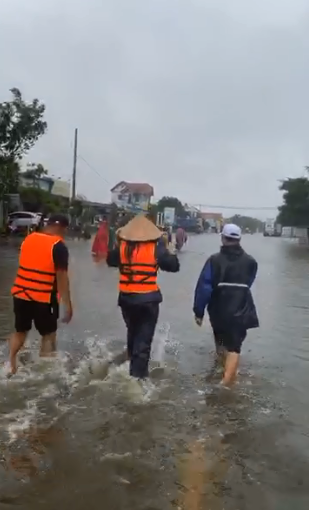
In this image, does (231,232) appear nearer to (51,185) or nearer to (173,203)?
(51,185)

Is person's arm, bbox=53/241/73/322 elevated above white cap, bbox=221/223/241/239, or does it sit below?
below

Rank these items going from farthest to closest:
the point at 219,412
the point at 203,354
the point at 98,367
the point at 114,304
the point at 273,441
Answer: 1. the point at 114,304
2. the point at 203,354
3. the point at 98,367
4. the point at 219,412
5. the point at 273,441

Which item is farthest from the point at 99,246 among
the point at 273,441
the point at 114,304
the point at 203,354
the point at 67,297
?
the point at 273,441

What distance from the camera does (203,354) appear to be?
26.2ft

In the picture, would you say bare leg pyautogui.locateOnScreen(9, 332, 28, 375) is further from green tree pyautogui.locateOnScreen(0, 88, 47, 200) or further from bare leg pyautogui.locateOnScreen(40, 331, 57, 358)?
green tree pyautogui.locateOnScreen(0, 88, 47, 200)

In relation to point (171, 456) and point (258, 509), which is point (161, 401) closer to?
point (171, 456)

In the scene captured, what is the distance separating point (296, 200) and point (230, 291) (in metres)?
70.0

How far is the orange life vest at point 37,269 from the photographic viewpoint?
603 cm

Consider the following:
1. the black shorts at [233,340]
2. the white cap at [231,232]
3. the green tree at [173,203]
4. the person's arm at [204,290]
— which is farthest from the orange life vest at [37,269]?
the green tree at [173,203]

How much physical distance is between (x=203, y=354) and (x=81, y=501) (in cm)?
433

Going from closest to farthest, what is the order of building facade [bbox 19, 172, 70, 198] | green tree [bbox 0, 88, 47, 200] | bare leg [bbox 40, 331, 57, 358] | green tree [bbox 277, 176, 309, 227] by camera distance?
1. bare leg [bbox 40, 331, 57, 358]
2. green tree [bbox 0, 88, 47, 200]
3. building facade [bbox 19, 172, 70, 198]
4. green tree [bbox 277, 176, 309, 227]

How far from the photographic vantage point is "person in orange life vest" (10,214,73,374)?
19.8 ft

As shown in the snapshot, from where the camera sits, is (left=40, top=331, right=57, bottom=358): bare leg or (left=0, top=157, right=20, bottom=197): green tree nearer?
(left=40, top=331, right=57, bottom=358): bare leg

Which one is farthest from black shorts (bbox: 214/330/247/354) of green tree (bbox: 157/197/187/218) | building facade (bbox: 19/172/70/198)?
green tree (bbox: 157/197/187/218)
